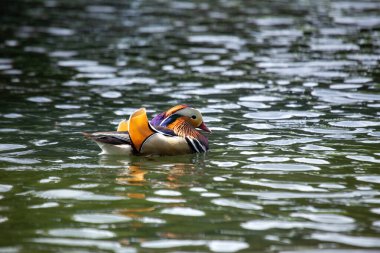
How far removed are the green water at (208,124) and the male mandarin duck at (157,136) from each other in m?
0.16

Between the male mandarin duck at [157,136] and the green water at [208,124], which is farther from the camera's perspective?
the male mandarin duck at [157,136]

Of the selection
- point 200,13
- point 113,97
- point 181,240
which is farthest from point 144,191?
point 200,13

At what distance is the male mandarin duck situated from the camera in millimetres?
10109

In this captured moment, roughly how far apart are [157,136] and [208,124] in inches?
94.9

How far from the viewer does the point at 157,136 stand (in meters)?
10.3

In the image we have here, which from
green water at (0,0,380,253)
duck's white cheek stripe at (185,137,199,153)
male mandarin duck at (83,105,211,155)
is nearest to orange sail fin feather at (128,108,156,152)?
male mandarin duck at (83,105,211,155)

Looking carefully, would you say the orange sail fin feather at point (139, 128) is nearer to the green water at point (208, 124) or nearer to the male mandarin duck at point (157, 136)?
the male mandarin duck at point (157, 136)

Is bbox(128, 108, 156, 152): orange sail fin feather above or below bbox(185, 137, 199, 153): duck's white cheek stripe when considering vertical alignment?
above

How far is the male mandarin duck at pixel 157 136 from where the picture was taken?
1011 cm

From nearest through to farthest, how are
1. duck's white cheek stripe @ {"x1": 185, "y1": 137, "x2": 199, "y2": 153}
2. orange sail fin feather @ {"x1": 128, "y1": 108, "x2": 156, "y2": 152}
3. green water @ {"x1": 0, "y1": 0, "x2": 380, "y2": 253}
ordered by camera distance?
green water @ {"x1": 0, "y1": 0, "x2": 380, "y2": 253}, orange sail fin feather @ {"x1": 128, "y1": 108, "x2": 156, "y2": 152}, duck's white cheek stripe @ {"x1": 185, "y1": 137, "x2": 199, "y2": 153}

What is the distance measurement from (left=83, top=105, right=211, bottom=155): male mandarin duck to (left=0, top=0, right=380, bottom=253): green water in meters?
0.16

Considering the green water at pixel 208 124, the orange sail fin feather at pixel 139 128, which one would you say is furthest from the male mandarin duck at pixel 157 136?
the green water at pixel 208 124

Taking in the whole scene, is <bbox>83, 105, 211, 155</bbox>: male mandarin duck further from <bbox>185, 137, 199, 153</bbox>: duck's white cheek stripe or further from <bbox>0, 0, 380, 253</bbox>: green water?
<bbox>0, 0, 380, 253</bbox>: green water

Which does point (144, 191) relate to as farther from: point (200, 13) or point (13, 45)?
point (200, 13)
